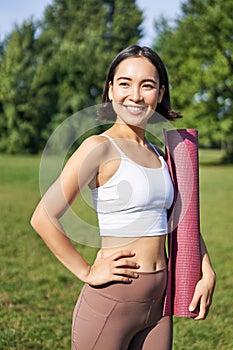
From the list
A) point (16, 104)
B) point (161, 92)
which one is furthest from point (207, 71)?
point (161, 92)

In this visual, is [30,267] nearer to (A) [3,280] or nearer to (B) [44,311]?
(A) [3,280]

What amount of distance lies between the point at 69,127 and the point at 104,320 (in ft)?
2.14

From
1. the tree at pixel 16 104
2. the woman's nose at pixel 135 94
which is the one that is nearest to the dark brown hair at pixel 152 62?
the woman's nose at pixel 135 94

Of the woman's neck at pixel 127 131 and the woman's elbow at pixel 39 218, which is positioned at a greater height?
the woman's neck at pixel 127 131

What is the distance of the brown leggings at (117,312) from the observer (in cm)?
192

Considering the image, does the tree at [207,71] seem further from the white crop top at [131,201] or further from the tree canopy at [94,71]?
the white crop top at [131,201]

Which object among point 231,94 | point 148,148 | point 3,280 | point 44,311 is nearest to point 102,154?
point 148,148

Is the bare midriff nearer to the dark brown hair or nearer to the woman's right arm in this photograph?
the woman's right arm

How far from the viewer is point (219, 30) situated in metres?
37.7

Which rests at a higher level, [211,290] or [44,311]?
[211,290]

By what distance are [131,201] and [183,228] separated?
10.7 inches

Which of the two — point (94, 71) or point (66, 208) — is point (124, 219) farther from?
point (94, 71)

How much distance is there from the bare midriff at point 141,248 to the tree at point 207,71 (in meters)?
34.9

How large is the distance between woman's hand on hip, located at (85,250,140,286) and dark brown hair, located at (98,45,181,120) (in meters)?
0.49
